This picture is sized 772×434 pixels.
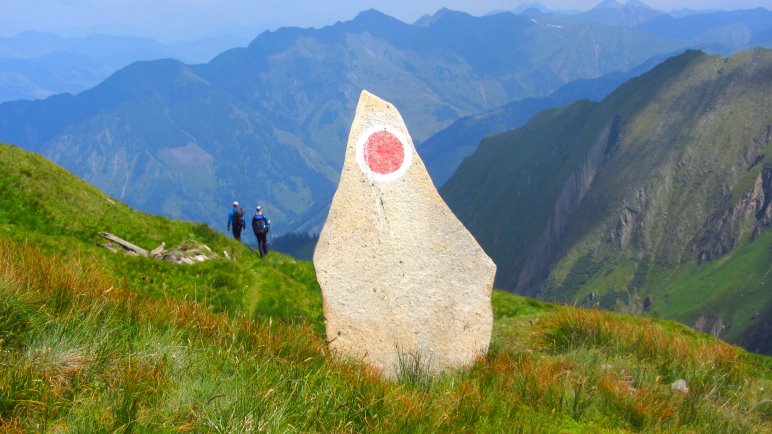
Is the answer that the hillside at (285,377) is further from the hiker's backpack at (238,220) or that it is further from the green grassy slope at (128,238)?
the hiker's backpack at (238,220)

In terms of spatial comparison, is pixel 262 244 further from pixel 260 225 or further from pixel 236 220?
pixel 236 220

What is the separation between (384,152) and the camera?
41.6 ft

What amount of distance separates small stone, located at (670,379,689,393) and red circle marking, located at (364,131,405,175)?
21.1 feet

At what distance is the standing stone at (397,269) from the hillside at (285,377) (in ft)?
3.49

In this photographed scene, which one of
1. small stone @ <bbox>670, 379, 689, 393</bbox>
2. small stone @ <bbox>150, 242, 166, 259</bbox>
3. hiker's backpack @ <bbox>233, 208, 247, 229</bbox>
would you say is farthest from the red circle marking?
hiker's backpack @ <bbox>233, 208, 247, 229</bbox>

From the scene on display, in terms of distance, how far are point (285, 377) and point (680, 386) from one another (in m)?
7.60

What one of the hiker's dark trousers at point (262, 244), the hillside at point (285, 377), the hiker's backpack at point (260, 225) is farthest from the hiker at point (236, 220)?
the hillside at point (285, 377)

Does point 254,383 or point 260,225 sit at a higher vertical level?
point 254,383

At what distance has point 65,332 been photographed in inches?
288

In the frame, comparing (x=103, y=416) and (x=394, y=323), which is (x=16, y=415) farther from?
(x=394, y=323)

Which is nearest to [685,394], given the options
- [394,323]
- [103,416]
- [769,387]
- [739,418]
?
[739,418]

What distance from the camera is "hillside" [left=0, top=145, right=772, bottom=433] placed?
602cm

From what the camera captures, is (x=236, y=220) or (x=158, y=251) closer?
(x=158, y=251)

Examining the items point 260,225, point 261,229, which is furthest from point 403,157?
point 260,225
